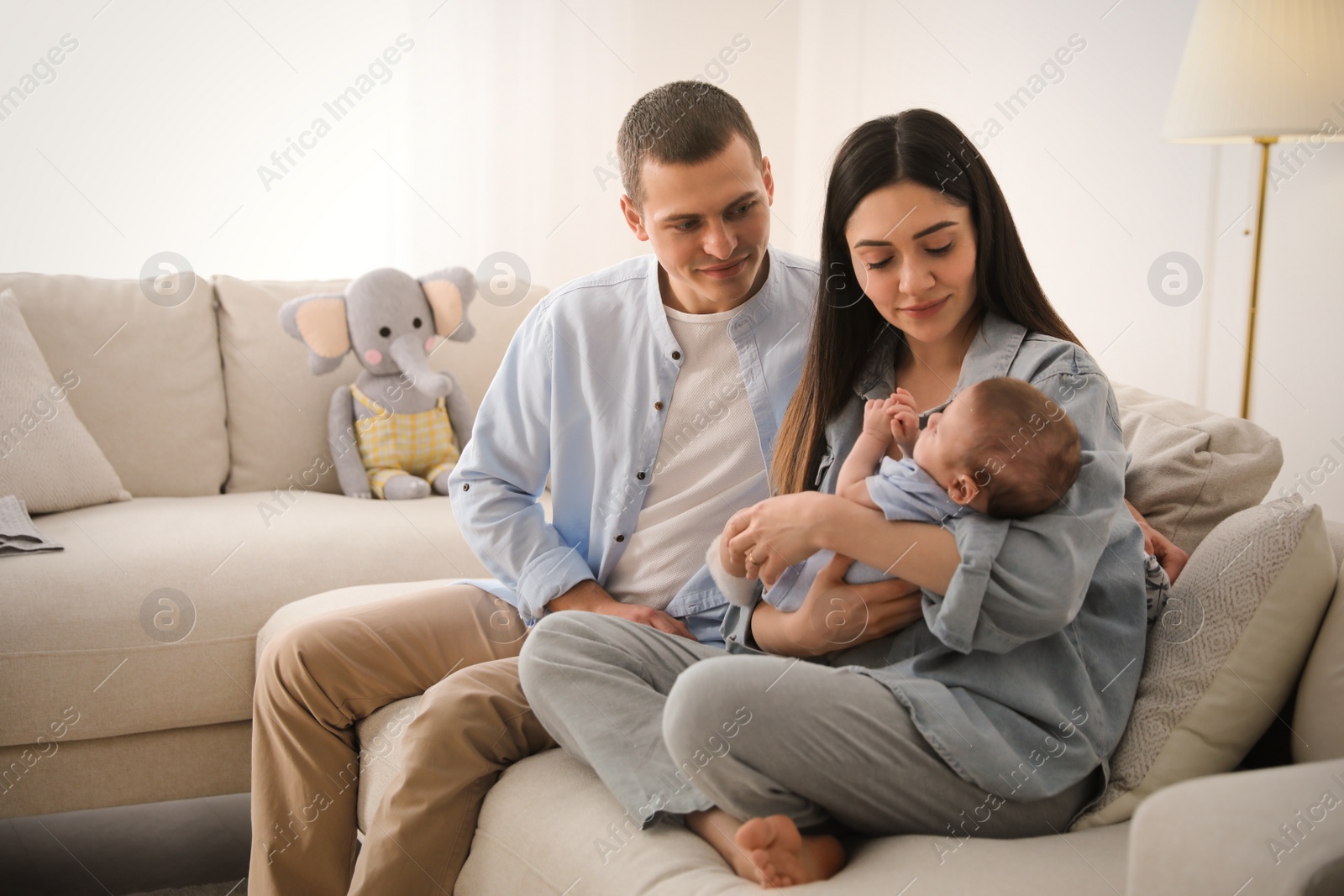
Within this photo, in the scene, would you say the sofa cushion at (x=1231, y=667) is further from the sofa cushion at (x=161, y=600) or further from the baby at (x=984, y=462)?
the sofa cushion at (x=161, y=600)

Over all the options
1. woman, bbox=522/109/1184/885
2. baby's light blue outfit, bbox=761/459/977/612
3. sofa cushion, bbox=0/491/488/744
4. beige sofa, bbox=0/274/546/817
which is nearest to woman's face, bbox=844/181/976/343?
woman, bbox=522/109/1184/885

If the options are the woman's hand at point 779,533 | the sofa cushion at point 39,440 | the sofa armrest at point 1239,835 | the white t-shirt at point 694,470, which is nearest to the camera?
the sofa armrest at point 1239,835

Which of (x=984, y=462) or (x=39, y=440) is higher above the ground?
(x=984, y=462)

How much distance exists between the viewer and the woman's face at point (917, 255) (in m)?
1.16

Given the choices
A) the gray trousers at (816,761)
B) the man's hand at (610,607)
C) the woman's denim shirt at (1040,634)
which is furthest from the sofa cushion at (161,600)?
the woman's denim shirt at (1040,634)

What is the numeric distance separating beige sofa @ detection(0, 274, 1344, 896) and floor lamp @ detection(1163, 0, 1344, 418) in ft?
1.73

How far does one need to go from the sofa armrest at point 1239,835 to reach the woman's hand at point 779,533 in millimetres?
430

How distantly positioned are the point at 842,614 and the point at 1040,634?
21 centimetres

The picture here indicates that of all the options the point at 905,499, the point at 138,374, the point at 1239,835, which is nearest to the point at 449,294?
the point at 138,374

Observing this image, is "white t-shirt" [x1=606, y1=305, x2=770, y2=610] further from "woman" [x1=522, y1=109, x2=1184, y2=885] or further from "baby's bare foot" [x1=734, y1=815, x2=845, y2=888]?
"baby's bare foot" [x1=734, y1=815, x2=845, y2=888]

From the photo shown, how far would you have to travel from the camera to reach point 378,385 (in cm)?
244

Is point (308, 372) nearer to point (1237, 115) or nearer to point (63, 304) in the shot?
point (63, 304)

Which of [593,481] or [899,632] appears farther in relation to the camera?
[593,481]

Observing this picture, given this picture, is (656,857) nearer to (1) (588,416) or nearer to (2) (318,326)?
(1) (588,416)
